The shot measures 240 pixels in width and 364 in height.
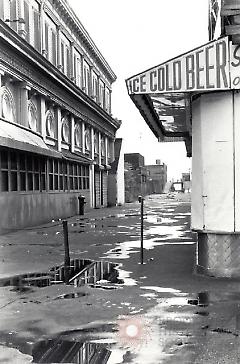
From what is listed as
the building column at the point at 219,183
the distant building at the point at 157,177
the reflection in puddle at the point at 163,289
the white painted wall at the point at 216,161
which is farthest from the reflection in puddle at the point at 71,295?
the distant building at the point at 157,177

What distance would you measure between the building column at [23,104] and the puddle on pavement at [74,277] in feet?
44.2

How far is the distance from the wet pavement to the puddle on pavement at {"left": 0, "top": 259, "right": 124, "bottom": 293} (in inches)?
0.7

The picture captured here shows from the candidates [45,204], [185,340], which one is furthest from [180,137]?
[185,340]

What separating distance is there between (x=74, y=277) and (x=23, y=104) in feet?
49.2

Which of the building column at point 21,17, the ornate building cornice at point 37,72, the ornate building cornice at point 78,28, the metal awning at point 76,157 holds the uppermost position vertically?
the ornate building cornice at point 78,28

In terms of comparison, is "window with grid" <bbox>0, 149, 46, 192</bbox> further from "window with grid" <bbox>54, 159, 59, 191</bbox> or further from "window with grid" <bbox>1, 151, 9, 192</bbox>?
"window with grid" <bbox>54, 159, 59, 191</bbox>

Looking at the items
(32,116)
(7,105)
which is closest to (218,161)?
(7,105)

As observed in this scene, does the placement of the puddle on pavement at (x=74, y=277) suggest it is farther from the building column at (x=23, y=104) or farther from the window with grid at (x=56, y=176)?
the window with grid at (x=56, y=176)

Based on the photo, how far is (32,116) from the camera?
82.4ft

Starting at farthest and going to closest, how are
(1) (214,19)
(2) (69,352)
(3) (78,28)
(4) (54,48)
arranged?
(3) (78,28) < (4) (54,48) < (1) (214,19) < (2) (69,352)

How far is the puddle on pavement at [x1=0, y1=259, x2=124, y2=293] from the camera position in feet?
28.3

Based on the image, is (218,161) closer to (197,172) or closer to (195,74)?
(197,172)

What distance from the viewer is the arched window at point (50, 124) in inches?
1088

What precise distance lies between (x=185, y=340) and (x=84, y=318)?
1.50m
